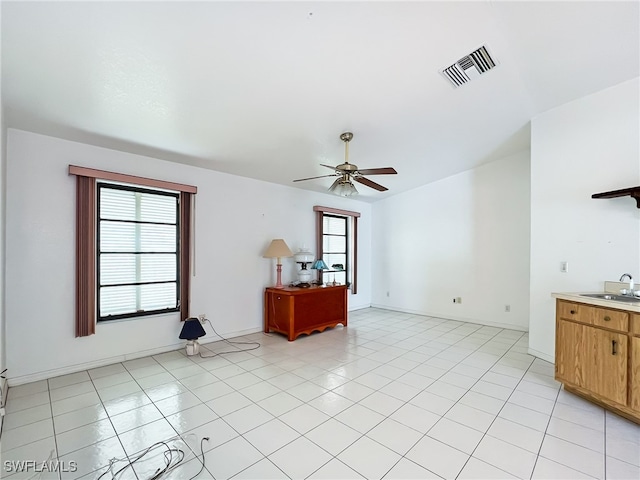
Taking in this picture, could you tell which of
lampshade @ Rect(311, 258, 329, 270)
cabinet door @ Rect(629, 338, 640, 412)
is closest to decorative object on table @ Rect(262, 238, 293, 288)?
lampshade @ Rect(311, 258, 329, 270)

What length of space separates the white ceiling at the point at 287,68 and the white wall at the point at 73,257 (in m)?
0.30

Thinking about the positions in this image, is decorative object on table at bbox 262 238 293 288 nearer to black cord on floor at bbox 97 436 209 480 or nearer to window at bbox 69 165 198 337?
window at bbox 69 165 198 337

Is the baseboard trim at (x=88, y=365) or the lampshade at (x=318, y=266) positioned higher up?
the lampshade at (x=318, y=266)

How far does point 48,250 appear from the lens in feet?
9.84

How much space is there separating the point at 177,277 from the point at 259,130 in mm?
2276

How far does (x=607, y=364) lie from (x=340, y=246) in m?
4.57

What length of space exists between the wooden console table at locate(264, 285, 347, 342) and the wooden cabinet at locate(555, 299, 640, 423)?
305cm

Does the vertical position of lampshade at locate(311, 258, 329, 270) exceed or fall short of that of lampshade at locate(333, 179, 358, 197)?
it falls short

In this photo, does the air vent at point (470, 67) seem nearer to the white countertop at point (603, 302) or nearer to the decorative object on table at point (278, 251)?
the white countertop at point (603, 302)

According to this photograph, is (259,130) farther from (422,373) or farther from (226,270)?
(422,373)

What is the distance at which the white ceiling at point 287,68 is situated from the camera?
74.2 inches

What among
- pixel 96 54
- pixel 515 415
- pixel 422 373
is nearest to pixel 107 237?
pixel 96 54

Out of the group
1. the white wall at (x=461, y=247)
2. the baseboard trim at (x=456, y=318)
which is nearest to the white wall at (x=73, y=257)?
the white wall at (x=461, y=247)

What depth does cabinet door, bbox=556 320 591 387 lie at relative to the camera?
252 cm
